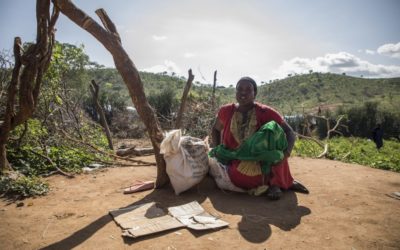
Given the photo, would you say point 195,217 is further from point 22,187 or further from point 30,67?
point 30,67

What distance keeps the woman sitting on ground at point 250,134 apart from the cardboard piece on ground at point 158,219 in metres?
0.72

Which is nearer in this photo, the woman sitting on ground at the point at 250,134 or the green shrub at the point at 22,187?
the woman sitting on ground at the point at 250,134

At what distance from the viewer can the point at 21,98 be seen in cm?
415

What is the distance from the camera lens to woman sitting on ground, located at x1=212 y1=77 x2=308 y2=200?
352cm

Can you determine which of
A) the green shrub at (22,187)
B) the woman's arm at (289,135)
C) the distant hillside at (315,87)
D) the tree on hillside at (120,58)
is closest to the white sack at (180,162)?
the tree on hillside at (120,58)

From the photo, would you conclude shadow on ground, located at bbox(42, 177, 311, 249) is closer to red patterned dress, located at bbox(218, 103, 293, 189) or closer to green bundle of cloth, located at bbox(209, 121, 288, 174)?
red patterned dress, located at bbox(218, 103, 293, 189)

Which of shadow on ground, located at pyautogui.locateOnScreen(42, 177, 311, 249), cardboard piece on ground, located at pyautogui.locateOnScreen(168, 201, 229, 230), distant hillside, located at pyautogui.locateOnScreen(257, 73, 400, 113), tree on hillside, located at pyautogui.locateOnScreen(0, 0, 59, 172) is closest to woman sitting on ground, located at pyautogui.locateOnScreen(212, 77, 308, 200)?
shadow on ground, located at pyautogui.locateOnScreen(42, 177, 311, 249)

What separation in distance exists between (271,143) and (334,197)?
1046 millimetres

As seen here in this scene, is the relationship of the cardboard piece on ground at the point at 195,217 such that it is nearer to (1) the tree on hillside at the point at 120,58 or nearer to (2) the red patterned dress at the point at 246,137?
(2) the red patterned dress at the point at 246,137

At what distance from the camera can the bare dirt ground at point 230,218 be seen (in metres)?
2.44

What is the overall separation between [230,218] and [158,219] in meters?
0.71

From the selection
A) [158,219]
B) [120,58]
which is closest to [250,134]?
[158,219]

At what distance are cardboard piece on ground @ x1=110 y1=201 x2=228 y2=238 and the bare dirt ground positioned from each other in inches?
2.7

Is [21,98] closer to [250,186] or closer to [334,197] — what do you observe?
[250,186]
